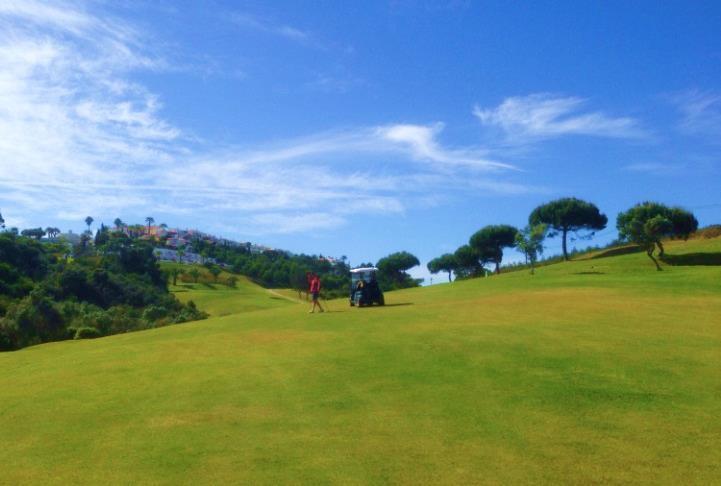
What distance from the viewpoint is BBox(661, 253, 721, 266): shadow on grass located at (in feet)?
201

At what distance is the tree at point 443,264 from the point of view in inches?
5106

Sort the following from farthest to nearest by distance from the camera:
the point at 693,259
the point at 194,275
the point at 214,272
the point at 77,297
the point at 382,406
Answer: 1. the point at 214,272
2. the point at 194,275
3. the point at 77,297
4. the point at 693,259
5. the point at 382,406

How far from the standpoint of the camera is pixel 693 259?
204 ft

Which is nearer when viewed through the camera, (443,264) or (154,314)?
(154,314)

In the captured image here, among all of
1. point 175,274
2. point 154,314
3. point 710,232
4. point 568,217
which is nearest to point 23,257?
point 175,274

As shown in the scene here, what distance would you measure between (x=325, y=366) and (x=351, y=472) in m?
8.16

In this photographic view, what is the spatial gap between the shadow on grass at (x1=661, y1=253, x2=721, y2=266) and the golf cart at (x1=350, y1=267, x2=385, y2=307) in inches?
1362

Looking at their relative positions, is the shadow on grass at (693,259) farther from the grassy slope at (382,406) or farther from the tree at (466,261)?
the tree at (466,261)

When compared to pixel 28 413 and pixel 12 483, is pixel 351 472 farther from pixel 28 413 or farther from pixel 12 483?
pixel 28 413

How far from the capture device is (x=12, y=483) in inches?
428

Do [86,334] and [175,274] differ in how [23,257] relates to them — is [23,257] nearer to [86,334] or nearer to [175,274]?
[175,274]

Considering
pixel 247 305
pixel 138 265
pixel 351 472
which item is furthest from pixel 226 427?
pixel 138 265

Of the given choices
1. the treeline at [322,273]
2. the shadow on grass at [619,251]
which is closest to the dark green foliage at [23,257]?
the treeline at [322,273]

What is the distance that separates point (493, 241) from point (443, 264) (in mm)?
34654
